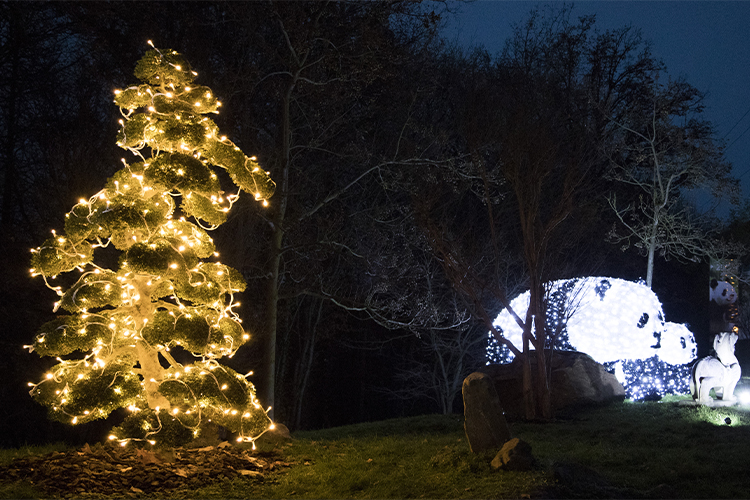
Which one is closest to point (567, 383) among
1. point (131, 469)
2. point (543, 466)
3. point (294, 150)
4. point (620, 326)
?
point (620, 326)

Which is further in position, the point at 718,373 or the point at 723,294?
the point at 723,294

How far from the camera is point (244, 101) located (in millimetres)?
10773

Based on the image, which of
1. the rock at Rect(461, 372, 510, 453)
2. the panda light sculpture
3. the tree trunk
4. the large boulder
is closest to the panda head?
the panda light sculpture

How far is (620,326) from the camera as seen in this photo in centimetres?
1272

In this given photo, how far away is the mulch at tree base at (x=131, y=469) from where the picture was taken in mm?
5215

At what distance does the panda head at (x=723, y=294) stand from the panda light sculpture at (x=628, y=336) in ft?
5.06

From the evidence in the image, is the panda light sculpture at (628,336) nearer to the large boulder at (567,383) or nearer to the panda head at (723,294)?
the large boulder at (567,383)

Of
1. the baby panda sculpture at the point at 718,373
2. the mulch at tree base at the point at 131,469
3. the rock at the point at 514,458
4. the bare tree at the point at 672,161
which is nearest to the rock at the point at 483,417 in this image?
the rock at the point at 514,458

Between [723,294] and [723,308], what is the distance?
26cm

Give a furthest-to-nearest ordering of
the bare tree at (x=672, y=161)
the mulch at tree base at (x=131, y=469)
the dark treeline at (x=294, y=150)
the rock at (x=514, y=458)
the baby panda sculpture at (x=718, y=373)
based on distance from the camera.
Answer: the bare tree at (x=672, y=161)
the baby panda sculpture at (x=718, y=373)
the dark treeline at (x=294, y=150)
the rock at (x=514, y=458)
the mulch at tree base at (x=131, y=469)

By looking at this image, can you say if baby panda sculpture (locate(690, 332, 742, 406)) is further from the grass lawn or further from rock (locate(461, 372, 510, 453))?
rock (locate(461, 372, 510, 453))

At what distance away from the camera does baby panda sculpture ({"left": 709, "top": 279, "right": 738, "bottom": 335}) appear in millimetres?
11289

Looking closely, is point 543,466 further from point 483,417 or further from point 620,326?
point 620,326

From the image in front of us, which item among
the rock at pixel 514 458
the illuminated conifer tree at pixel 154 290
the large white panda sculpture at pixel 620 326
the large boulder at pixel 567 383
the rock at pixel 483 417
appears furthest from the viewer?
the large white panda sculpture at pixel 620 326
